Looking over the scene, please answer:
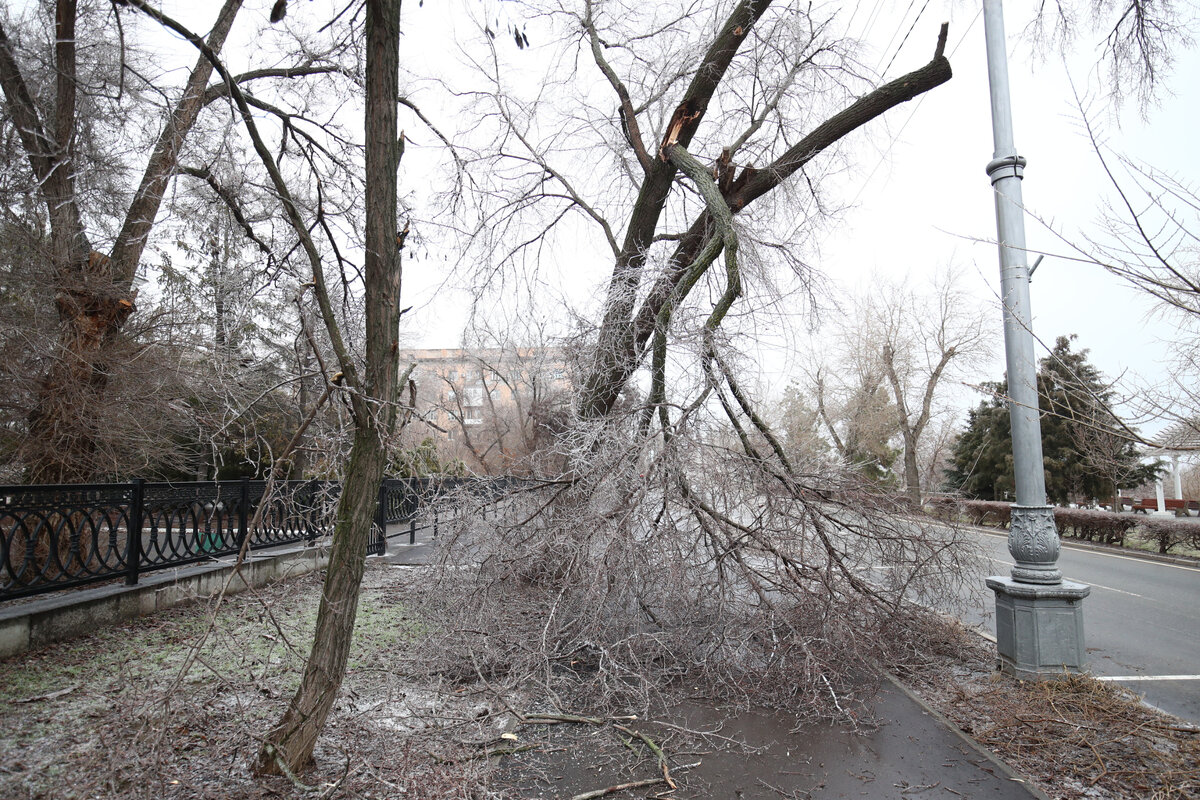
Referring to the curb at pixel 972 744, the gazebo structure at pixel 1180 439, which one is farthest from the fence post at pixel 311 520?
the gazebo structure at pixel 1180 439

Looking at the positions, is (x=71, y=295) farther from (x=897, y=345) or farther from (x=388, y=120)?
(x=897, y=345)

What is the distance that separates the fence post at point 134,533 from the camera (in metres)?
6.49

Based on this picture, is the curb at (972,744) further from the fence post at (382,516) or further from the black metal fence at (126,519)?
the fence post at (382,516)

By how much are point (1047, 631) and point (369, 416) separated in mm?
5318

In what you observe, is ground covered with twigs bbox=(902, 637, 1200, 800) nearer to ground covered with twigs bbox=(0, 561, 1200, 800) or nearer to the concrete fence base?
ground covered with twigs bbox=(0, 561, 1200, 800)

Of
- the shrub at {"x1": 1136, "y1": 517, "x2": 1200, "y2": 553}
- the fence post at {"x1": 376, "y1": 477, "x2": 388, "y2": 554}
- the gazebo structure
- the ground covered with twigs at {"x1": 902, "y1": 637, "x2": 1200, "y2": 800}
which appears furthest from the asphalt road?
the fence post at {"x1": 376, "y1": 477, "x2": 388, "y2": 554}

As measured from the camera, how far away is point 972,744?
4.03 meters

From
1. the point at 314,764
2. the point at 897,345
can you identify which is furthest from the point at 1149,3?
the point at 897,345

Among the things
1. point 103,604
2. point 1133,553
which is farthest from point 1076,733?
point 1133,553

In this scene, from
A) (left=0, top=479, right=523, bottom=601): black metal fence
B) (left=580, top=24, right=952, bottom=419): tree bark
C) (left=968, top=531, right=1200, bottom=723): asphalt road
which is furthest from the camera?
(left=580, top=24, right=952, bottom=419): tree bark

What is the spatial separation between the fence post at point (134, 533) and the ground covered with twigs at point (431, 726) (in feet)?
2.83

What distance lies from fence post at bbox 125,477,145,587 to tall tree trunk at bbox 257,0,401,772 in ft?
14.6

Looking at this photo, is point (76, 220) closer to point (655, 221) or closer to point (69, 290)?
point (69, 290)

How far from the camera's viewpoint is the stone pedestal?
5.01 metres
